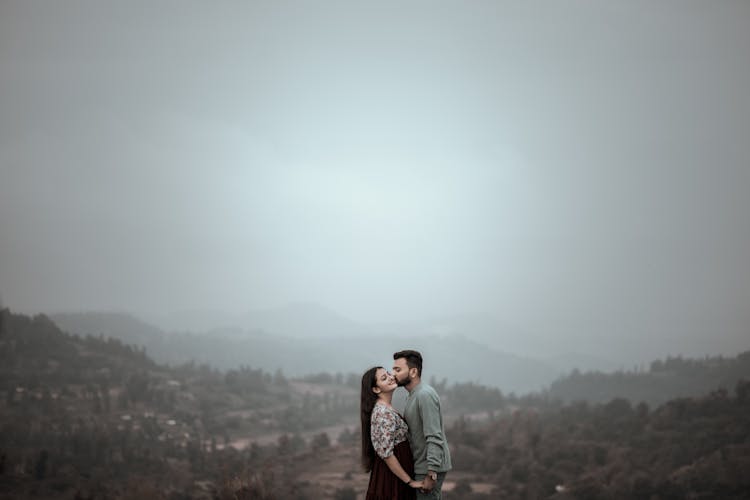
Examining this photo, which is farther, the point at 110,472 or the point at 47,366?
the point at 47,366

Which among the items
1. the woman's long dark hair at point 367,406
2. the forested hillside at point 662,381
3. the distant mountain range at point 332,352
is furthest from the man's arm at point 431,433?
the distant mountain range at point 332,352

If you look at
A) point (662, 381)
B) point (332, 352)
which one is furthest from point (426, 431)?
point (332, 352)

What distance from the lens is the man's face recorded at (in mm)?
5332

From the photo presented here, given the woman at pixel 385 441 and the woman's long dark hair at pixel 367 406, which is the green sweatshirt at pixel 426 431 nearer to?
the woman at pixel 385 441

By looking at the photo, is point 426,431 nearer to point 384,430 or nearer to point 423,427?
point 423,427

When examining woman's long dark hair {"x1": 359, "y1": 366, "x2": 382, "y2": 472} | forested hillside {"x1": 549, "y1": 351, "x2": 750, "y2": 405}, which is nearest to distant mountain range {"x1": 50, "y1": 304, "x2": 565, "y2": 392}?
forested hillside {"x1": 549, "y1": 351, "x2": 750, "y2": 405}

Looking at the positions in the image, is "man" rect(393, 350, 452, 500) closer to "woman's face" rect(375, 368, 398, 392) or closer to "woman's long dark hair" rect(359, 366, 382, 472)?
"woman's face" rect(375, 368, 398, 392)

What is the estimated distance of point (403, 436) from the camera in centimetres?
534

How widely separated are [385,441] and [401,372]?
0.55 metres

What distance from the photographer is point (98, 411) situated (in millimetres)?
33750

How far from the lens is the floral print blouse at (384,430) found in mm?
5180

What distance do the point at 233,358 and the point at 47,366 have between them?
40032 mm

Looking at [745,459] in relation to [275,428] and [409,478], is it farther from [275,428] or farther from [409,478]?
[275,428]

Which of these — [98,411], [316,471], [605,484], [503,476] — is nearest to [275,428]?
[98,411]
